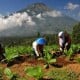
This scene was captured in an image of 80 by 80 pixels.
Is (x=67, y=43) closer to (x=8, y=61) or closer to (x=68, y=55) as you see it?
(x=68, y=55)

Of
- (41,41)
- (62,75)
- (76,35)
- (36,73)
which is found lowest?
(62,75)

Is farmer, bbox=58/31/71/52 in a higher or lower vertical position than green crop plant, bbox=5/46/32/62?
higher

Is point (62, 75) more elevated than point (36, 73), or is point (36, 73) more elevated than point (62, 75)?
point (36, 73)

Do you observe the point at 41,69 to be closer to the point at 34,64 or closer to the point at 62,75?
the point at 62,75

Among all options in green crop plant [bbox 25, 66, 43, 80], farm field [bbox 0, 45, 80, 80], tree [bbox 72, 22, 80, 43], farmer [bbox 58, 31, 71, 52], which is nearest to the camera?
green crop plant [bbox 25, 66, 43, 80]

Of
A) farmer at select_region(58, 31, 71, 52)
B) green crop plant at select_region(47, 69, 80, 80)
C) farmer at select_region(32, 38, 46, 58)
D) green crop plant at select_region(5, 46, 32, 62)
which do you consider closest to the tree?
green crop plant at select_region(5, 46, 32, 62)

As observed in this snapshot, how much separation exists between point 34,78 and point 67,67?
1439mm

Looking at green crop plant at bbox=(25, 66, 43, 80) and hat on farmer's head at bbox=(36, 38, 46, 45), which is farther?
hat on farmer's head at bbox=(36, 38, 46, 45)

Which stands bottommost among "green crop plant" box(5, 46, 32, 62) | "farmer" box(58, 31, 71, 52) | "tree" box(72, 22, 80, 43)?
"green crop plant" box(5, 46, 32, 62)

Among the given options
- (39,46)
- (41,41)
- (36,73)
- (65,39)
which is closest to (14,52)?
(65,39)

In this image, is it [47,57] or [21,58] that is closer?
[47,57]

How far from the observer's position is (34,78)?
35.2 ft

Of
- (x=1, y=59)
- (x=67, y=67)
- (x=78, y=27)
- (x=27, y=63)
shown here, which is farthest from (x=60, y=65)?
(x=78, y=27)

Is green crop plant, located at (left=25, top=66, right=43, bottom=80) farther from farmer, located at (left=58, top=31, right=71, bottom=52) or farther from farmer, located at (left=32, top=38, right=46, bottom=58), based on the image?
farmer, located at (left=58, top=31, right=71, bottom=52)
